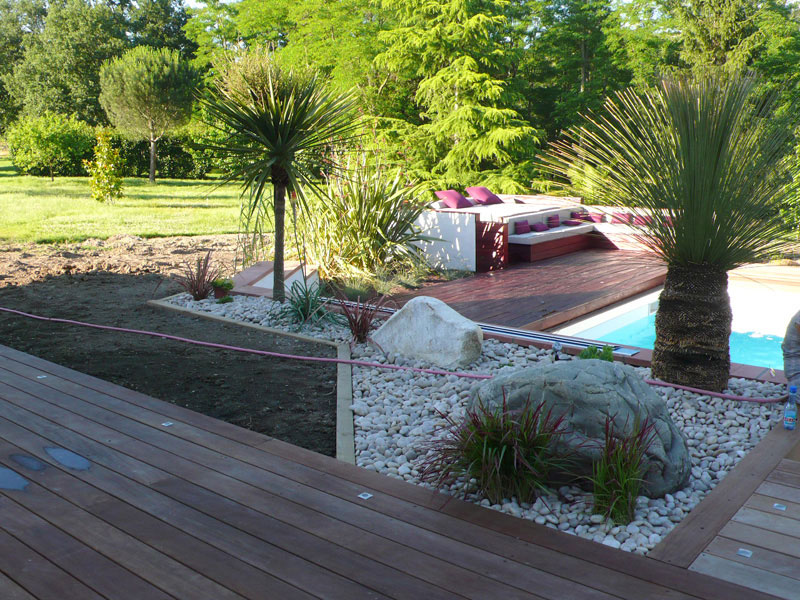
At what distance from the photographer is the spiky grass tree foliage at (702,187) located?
349 cm

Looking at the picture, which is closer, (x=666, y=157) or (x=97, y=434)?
(x=97, y=434)

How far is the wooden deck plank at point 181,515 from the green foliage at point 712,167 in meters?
2.53

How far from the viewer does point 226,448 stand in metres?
3.17

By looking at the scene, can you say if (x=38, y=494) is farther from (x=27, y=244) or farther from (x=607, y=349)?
(x=27, y=244)

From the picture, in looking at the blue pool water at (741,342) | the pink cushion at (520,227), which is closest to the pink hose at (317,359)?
the blue pool water at (741,342)

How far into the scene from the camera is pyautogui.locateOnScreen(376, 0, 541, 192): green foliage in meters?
18.0

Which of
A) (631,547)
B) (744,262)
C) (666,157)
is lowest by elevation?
(631,547)

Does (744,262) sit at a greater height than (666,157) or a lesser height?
lesser

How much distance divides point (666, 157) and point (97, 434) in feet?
10.1

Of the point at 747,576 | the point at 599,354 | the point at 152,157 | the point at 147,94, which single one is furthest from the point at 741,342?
the point at 152,157

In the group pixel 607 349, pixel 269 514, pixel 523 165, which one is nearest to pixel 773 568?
pixel 269 514

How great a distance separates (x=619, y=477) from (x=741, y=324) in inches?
218

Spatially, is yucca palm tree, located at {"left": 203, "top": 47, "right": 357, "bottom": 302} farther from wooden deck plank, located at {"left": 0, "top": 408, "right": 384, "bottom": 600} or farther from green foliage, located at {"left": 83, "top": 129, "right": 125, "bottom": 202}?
green foliage, located at {"left": 83, "top": 129, "right": 125, "bottom": 202}

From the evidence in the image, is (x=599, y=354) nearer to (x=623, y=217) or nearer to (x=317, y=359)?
(x=623, y=217)
